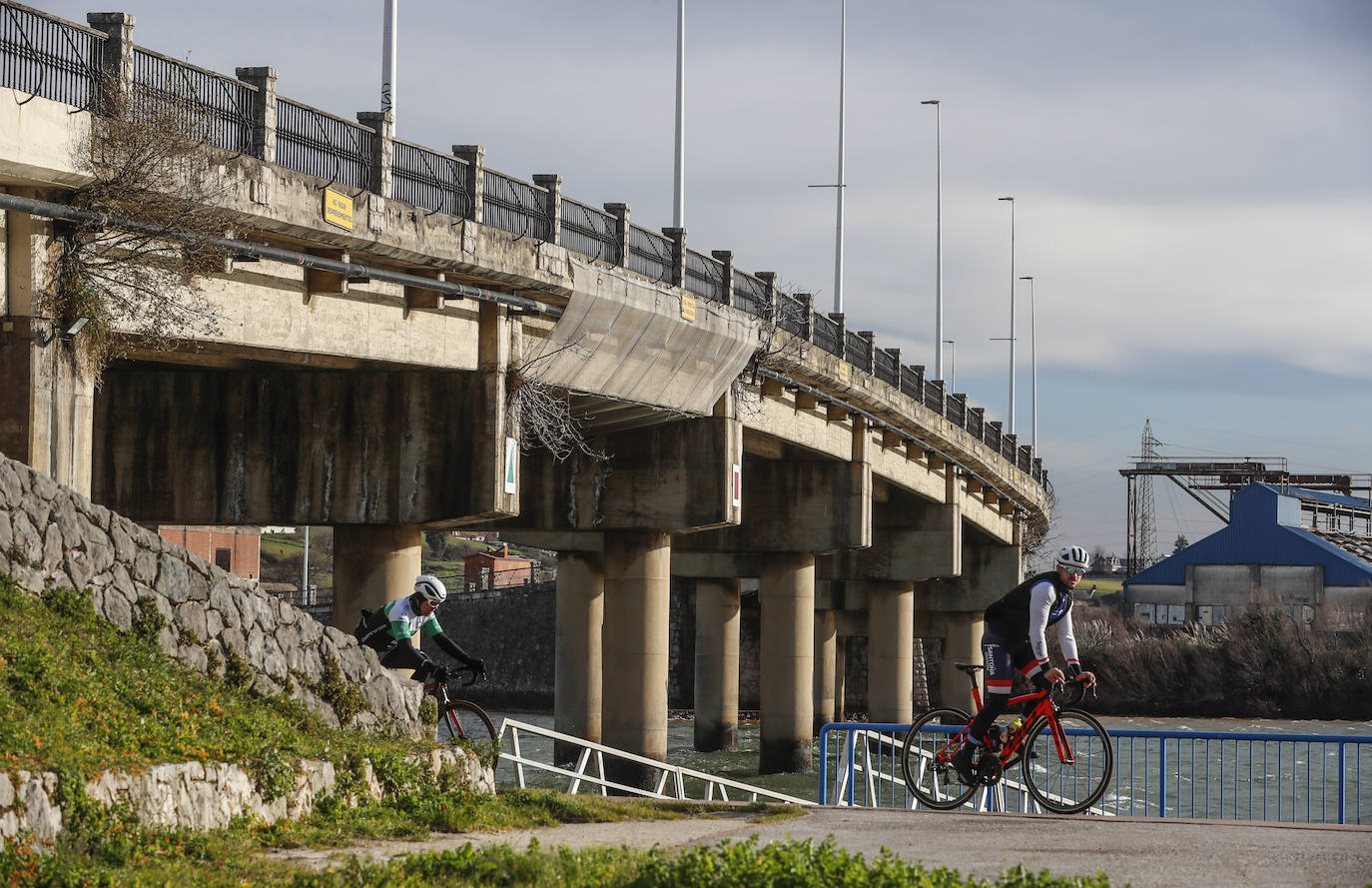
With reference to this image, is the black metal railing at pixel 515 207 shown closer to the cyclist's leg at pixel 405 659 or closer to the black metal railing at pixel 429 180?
the black metal railing at pixel 429 180

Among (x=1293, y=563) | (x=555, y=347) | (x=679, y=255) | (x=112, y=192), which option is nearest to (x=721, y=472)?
(x=679, y=255)

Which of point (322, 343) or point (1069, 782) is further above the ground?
point (322, 343)

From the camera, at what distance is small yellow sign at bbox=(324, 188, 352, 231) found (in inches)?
799

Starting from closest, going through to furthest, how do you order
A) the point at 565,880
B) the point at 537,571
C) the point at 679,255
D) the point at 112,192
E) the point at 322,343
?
the point at 565,880, the point at 112,192, the point at 322,343, the point at 679,255, the point at 537,571

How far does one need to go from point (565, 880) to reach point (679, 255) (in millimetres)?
22008

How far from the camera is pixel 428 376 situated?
80.7 ft

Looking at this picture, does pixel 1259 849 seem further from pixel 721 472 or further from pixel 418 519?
pixel 721 472

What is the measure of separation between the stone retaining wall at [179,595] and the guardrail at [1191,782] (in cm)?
502

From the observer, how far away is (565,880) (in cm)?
989

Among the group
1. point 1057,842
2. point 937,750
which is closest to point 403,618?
point 937,750

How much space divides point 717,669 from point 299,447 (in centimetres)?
2991

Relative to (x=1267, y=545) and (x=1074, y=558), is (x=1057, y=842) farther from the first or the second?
(x=1267, y=545)

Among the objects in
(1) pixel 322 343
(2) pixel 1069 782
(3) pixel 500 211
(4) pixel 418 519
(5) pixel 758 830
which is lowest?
(2) pixel 1069 782

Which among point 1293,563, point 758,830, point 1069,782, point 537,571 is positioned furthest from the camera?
point 537,571
